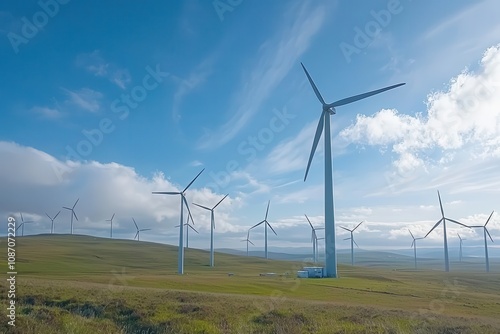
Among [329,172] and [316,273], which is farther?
[316,273]

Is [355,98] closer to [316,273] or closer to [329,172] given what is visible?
[329,172]

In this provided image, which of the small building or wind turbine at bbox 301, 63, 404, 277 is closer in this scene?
wind turbine at bbox 301, 63, 404, 277

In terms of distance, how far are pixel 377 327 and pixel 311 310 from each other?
7.36 metres

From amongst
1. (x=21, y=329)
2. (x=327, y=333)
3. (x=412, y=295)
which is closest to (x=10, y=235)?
(x=21, y=329)

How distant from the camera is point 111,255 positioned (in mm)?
167875

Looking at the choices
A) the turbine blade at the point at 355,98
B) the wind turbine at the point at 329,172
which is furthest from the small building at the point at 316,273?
the turbine blade at the point at 355,98

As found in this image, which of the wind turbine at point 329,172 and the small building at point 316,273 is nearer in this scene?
the wind turbine at point 329,172

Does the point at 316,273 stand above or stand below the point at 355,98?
below

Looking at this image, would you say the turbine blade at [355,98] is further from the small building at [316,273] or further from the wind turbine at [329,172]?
the small building at [316,273]

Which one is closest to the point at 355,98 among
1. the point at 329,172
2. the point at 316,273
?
the point at 329,172

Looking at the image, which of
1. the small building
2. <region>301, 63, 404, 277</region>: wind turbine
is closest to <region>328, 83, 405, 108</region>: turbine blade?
<region>301, 63, 404, 277</region>: wind turbine

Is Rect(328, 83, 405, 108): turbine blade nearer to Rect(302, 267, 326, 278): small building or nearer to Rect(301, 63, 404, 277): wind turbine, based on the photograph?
Rect(301, 63, 404, 277): wind turbine

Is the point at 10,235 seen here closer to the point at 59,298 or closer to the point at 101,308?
the point at 101,308

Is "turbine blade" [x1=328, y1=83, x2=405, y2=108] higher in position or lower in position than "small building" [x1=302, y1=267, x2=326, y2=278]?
higher
